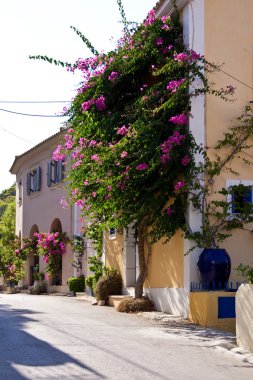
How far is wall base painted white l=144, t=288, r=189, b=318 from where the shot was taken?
13836 mm

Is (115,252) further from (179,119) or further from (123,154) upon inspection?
(179,119)

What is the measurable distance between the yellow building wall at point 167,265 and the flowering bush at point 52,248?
999 cm

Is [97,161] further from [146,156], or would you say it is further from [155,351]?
[155,351]

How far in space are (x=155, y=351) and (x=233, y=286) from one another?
490 cm

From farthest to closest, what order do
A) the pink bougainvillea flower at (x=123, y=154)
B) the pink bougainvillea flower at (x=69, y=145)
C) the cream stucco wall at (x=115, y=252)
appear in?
the cream stucco wall at (x=115, y=252), the pink bougainvillea flower at (x=69, y=145), the pink bougainvillea flower at (x=123, y=154)

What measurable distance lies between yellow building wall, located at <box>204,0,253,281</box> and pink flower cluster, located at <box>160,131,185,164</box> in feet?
2.86

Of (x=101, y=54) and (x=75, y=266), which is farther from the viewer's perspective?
(x=75, y=266)

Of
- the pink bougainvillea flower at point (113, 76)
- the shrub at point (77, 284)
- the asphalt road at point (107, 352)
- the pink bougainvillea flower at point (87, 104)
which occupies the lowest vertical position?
the asphalt road at point (107, 352)

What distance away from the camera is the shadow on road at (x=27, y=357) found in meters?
7.45

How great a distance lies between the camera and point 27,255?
102 ft

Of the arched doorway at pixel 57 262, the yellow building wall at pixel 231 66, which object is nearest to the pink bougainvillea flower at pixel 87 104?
the yellow building wall at pixel 231 66

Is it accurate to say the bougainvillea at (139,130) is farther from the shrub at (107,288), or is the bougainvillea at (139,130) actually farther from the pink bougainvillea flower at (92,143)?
the shrub at (107,288)

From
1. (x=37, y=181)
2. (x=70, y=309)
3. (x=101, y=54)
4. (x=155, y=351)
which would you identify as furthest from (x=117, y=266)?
(x=37, y=181)

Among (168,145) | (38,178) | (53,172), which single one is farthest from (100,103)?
(38,178)
